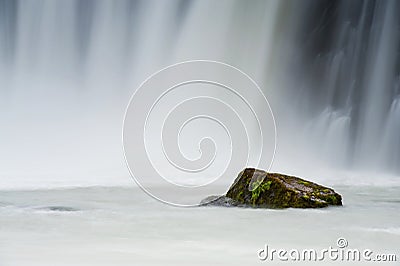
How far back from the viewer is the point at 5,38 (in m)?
17.5

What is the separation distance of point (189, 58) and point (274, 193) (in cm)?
940

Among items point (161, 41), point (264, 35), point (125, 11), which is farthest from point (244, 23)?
point (125, 11)

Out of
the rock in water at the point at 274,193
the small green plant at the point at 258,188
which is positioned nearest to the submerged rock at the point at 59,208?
the rock in water at the point at 274,193

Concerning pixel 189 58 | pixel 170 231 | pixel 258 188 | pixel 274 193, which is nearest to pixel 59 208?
pixel 170 231

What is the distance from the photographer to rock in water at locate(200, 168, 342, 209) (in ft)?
22.3

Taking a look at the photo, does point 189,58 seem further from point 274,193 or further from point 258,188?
point 274,193

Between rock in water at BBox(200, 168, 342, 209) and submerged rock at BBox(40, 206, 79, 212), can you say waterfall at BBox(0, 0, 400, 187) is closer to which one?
submerged rock at BBox(40, 206, 79, 212)

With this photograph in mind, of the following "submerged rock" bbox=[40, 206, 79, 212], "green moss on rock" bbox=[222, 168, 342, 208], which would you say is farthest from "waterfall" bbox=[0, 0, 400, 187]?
"green moss on rock" bbox=[222, 168, 342, 208]

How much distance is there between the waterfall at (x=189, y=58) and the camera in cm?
1356

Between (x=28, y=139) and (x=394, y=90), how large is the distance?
28.5ft

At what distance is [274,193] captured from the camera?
6.87 metres

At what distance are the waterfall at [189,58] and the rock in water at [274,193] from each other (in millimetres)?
5433

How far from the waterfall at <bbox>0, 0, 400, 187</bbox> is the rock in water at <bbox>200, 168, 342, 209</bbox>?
543 centimetres

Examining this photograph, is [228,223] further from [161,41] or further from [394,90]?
[161,41]
